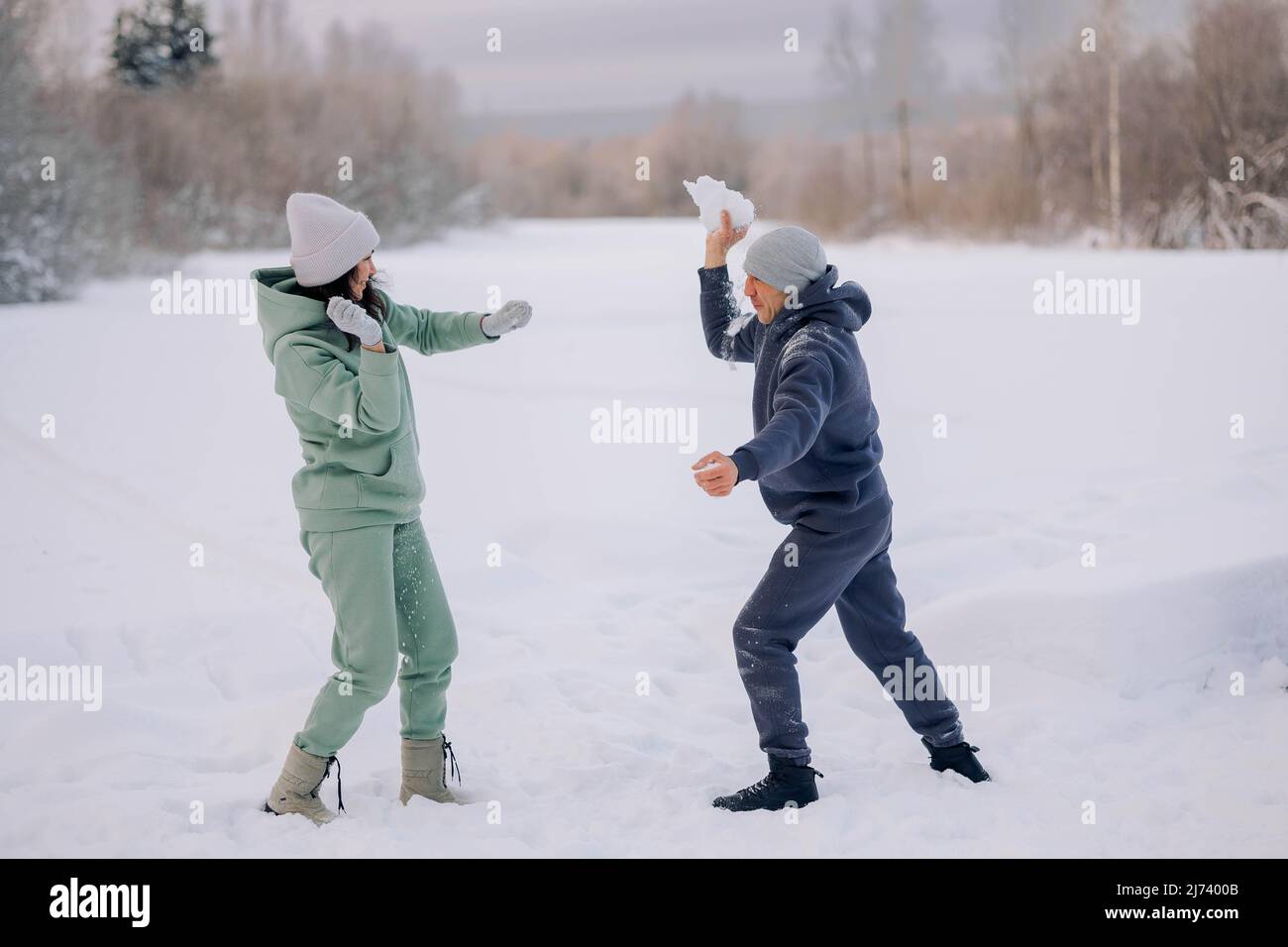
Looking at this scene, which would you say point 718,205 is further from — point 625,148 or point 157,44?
point 625,148

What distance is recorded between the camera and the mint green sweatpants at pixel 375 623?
3115mm

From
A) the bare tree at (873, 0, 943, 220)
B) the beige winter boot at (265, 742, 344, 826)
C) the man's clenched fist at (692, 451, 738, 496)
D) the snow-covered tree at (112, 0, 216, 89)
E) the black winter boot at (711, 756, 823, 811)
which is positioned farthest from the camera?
the snow-covered tree at (112, 0, 216, 89)

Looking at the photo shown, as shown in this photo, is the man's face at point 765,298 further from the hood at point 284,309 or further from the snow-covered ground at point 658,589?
the snow-covered ground at point 658,589

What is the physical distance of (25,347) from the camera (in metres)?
8.82

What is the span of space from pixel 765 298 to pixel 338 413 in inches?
45.3

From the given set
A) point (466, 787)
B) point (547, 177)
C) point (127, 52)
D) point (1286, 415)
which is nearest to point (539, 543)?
point (466, 787)

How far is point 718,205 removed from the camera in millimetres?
3598

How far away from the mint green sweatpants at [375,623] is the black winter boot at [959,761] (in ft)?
4.50

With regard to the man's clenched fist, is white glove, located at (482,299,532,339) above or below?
above

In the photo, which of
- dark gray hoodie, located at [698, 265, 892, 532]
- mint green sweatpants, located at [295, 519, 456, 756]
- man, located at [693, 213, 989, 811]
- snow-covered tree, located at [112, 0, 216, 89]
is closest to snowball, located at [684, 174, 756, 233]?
man, located at [693, 213, 989, 811]

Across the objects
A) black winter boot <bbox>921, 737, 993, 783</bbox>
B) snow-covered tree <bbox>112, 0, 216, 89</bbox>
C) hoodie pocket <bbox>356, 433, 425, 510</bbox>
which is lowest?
black winter boot <bbox>921, 737, 993, 783</bbox>

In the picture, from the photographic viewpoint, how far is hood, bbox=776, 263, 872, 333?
330 cm

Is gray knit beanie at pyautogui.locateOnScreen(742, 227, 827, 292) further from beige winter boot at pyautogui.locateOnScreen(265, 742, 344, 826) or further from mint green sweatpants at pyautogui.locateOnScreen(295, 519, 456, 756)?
beige winter boot at pyautogui.locateOnScreen(265, 742, 344, 826)

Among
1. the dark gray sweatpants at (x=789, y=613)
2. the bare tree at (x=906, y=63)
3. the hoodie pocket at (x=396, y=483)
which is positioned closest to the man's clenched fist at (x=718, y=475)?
the dark gray sweatpants at (x=789, y=613)
